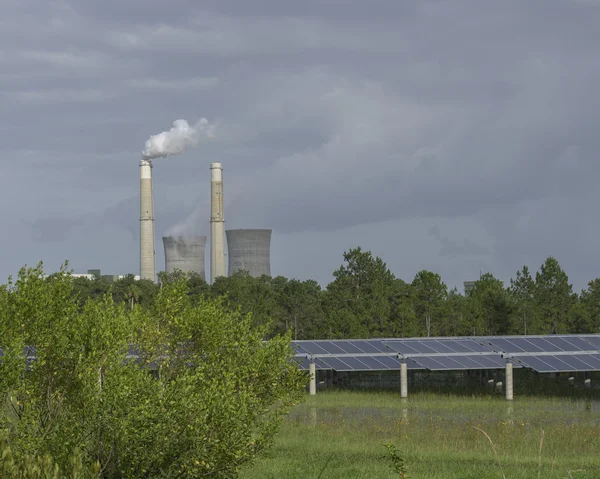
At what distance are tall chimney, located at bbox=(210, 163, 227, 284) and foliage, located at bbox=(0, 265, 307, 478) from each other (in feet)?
406

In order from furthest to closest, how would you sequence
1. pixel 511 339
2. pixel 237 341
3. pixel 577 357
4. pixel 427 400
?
pixel 511 339
pixel 577 357
pixel 427 400
pixel 237 341

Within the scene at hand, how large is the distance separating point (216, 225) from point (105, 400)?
129 m

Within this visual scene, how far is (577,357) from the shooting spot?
49469 millimetres

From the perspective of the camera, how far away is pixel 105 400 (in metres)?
16.4

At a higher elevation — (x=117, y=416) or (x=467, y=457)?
(x=117, y=416)

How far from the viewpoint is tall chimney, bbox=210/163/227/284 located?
14338 centimetres

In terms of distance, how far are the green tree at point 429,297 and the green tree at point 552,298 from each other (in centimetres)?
919

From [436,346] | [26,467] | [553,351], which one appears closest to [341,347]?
[436,346]

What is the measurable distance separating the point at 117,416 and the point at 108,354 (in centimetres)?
145

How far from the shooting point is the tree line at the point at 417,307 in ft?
260

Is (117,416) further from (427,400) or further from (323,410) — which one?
(427,400)

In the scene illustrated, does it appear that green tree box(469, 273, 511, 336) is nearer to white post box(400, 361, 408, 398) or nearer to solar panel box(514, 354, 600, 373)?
solar panel box(514, 354, 600, 373)

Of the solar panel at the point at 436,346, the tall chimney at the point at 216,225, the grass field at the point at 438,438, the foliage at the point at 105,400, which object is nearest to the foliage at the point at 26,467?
the foliage at the point at 105,400

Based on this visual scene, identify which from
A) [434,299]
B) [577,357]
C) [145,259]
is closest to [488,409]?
[577,357]
